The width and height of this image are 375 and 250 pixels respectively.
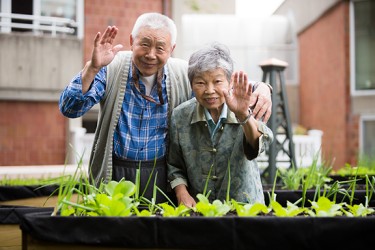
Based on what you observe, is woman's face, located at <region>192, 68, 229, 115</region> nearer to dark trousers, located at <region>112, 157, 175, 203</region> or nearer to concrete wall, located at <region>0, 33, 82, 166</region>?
dark trousers, located at <region>112, 157, 175, 203</region>

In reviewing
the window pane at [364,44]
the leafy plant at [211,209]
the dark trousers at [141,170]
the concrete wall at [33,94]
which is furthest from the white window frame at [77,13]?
the leafy plant at [211,209]

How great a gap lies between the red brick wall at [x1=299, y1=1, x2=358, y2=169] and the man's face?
9294 mm

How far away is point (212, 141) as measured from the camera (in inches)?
72.2

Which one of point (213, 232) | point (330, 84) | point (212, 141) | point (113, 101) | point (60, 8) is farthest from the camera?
point (330, 84)

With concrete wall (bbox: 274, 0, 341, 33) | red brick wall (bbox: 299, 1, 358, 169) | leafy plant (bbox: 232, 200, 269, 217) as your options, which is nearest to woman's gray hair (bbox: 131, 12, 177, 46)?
leafy plant (bbox: 232, 200, 269, 217)

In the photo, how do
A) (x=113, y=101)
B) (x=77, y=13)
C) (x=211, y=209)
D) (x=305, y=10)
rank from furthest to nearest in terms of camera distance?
(x=305, y=10), (x=77, y=13), (x=113, y=101), (x=211, y=209)

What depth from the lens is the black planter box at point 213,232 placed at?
1.09 meters

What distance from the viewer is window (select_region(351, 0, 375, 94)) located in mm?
10625

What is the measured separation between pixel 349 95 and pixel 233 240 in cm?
1038

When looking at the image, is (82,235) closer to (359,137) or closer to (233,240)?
(233,240)

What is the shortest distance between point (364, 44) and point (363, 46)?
1.7 inches

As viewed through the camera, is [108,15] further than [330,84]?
No

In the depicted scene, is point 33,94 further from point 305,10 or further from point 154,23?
point 305,10

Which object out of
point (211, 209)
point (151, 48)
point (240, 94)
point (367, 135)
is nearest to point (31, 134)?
point (367, 135)
